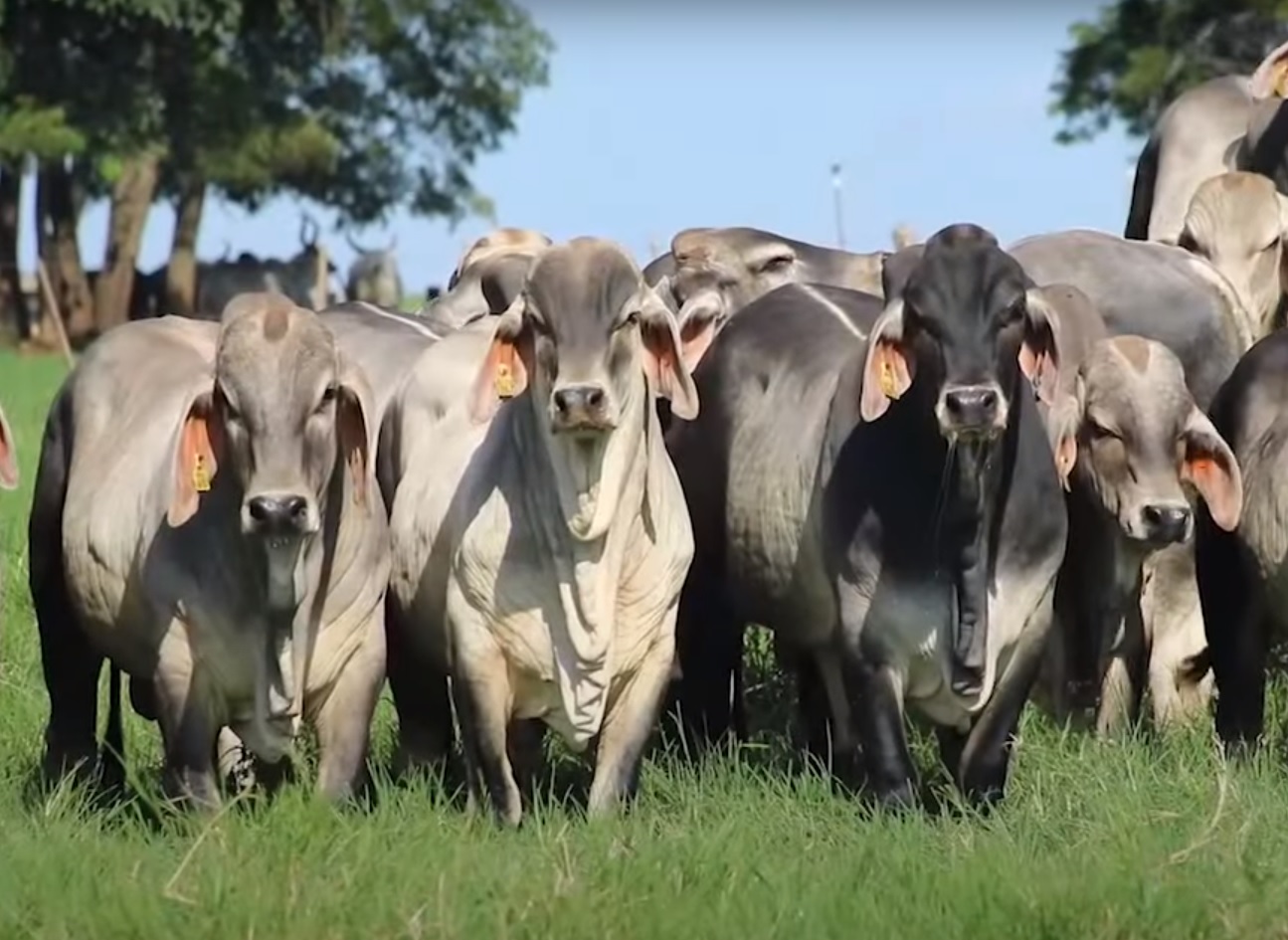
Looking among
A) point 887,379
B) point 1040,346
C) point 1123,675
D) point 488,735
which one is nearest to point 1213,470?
point 1040,346

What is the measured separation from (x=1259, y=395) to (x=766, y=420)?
4.90ft

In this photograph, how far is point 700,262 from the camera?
10.0 meters

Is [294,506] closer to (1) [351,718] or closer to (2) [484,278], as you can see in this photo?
(1) [351,718]

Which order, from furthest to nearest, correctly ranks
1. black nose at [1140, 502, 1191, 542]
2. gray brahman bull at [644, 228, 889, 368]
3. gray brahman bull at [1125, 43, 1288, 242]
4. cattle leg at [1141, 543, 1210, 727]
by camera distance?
gray brahman bull at [1125, 43, 1288, 242], gray brahman bull at [644, 228, 889, 368], cattle leg at [1141, 543, 1210, 727], black nose at [1140, 502, 1191, 542]

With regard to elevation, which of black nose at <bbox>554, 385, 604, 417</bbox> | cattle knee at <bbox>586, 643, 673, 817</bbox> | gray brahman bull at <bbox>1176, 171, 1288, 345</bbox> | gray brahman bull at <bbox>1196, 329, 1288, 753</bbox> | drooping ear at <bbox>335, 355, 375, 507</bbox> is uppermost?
gray brahman bull at <bbox>1176, 171, 1288, 345</bbox>

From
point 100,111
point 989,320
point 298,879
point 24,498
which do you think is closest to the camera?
point 298,879

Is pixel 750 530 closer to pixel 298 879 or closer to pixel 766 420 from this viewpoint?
pixel 766 420

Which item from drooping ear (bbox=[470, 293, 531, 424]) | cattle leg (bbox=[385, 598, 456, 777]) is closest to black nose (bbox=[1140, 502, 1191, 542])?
drooping ear (bbox=[470, 293, 531, 424])

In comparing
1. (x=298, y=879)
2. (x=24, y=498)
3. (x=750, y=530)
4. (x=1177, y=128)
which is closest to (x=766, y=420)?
(x=750, y=530)

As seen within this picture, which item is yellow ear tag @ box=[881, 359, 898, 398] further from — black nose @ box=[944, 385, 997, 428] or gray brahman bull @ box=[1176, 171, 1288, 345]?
gray brahman bull @ box=[1176, 171, 1288, 345]

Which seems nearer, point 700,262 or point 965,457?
point 965,457

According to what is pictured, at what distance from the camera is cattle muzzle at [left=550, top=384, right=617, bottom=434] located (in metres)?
7.21

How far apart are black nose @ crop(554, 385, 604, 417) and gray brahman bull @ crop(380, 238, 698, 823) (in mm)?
106

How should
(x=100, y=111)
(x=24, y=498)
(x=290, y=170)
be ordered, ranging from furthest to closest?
(x=290, y=170) < (x=100, y=111) < (x=24, y=498)
